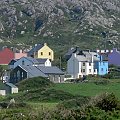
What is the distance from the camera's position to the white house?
82.5 meters

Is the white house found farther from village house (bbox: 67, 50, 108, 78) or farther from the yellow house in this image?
the yellow house

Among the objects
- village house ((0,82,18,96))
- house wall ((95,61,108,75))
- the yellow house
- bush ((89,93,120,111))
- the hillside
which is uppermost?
the hillside

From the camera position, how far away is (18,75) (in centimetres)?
7294

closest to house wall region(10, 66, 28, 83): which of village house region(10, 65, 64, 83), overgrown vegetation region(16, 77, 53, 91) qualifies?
village house region(10, 65, 64, 83)

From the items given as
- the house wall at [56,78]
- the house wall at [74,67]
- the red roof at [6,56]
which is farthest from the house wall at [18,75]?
the red roof at [6,56]

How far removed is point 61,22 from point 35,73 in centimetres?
8309

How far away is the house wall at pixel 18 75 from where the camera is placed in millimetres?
71812

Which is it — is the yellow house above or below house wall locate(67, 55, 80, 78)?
above

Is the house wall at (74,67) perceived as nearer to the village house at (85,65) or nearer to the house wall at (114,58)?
the village house at (85,65)

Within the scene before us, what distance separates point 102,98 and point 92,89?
31.6 metres

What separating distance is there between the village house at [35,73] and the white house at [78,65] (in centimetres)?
828

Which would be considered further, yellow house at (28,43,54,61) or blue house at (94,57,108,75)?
yellow house at (28,43,54,61)

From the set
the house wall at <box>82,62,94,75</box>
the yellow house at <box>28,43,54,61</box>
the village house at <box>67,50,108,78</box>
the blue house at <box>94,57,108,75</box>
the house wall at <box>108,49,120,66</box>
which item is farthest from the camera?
the yellow house at <box>28,43,54,61</box>

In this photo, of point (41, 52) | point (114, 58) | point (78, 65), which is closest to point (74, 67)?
point (78, 65)
